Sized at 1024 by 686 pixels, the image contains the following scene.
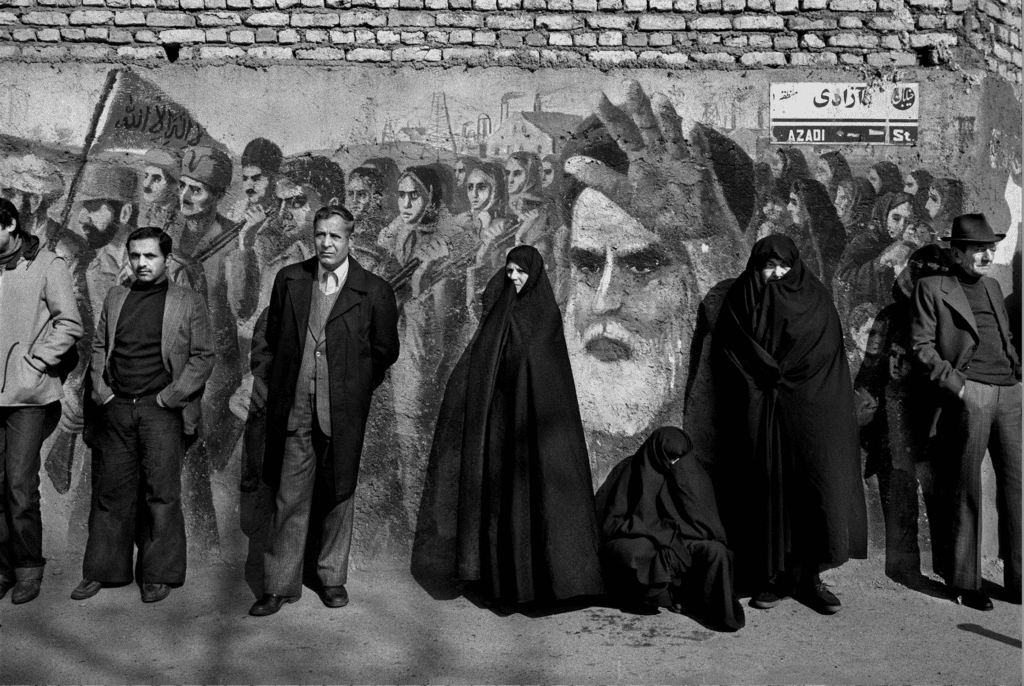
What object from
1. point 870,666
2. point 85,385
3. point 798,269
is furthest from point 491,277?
point 870,666

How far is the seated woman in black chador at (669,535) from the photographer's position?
4656 mm

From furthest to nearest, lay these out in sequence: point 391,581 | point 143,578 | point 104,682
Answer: point 391,581 → point 143,578 → point 104,682

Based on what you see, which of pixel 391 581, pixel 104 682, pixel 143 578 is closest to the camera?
pixel 104 682

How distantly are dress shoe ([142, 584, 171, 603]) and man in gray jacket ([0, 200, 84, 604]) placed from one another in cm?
54

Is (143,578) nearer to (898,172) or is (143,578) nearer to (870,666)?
(870,666)

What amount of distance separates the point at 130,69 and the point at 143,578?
2.76m

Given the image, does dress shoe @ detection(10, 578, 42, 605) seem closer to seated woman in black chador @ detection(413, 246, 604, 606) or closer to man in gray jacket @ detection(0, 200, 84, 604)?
man in gray jacket @ detection(0, 200, 84, 604)

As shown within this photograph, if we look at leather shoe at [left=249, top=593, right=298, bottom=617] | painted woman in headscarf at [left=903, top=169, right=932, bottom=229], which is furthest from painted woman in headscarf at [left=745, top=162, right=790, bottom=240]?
leather shoe at [left=249, top=593, right=298, bottom=617]

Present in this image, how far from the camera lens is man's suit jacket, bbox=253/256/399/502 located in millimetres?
4770

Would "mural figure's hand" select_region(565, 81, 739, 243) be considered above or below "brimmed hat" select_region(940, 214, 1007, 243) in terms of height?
above

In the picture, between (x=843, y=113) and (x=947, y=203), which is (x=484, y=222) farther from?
(x=947, y=203)

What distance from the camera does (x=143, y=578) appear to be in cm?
496

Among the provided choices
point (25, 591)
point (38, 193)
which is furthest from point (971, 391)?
point (38, 193)

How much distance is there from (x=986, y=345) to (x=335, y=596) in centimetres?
351
